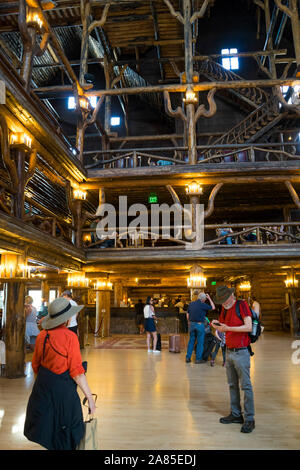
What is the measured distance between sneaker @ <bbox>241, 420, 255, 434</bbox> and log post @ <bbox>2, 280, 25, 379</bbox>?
5091mm

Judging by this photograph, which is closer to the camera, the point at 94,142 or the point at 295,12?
the point at 295,12

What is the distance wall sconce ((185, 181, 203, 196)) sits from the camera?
1233cm

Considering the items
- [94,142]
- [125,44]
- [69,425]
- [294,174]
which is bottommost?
[69,425]

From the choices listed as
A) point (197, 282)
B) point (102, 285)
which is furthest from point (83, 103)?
point (197, 282)

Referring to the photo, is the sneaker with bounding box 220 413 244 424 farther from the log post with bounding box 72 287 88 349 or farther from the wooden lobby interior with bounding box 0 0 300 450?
the log post with bounding box 72 287 88 349

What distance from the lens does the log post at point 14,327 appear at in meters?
7.27

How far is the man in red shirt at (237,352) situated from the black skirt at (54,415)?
2.06 meters

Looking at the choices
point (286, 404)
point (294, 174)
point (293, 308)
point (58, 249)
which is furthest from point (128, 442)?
point (293, 308)

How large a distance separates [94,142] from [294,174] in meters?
12.1

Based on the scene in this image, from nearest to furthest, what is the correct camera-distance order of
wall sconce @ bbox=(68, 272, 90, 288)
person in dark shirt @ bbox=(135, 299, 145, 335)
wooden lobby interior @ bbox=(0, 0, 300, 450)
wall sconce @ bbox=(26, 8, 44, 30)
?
wooden lobby interior @ bbox=(0, 0, 300, 450) → wall sconce @ bbox=(26, 8, 44, 30) → wall sconce @ bbox=(68, 272, 90, 288) → person in dark shirt @ bbox=(135, 299, 145, 335)

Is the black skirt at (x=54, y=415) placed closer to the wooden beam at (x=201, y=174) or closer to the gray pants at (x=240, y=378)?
the gray pants at (x=240, y=378)

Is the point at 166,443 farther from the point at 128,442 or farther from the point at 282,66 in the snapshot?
the point at 282,66

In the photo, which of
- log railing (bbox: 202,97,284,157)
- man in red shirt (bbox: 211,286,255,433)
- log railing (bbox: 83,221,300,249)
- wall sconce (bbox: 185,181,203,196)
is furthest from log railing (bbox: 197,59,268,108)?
man in red shirt (bbox: 211,286,255,433)

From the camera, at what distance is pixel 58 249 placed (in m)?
9.61
